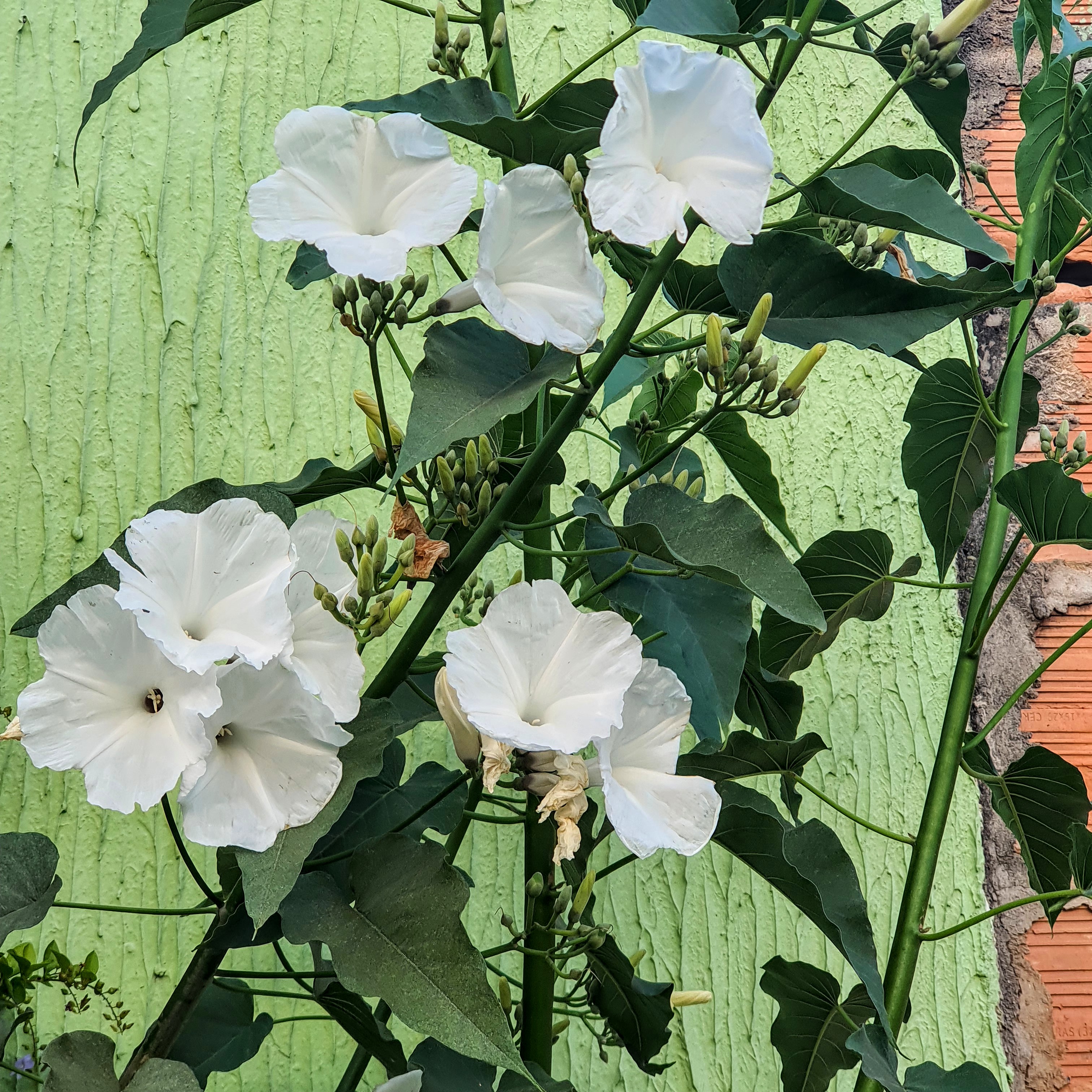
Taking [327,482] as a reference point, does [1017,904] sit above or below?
below

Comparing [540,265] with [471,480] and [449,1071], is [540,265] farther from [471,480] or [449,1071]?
[449,1071]

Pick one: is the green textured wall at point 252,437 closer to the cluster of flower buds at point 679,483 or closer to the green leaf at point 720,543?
the cluster of flower buds at point 679,483

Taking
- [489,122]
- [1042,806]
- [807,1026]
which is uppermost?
[489,122]

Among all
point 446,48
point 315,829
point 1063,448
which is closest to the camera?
point 315,829

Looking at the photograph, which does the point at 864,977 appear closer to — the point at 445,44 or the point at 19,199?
the point at 445,44

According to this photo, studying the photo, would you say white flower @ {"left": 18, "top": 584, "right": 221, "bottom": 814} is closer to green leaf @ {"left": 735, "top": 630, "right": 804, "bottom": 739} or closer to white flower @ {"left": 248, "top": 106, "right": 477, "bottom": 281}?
white flower @ {"left": 248, "top": 106, "right": 477, "bottom": 281}

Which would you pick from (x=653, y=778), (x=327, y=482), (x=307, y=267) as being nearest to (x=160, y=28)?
(x=307, y=267)

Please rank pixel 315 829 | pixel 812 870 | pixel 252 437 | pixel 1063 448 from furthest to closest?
pixel 252 437
pixel 1063 448
pixel 812 870
pixel 315 829

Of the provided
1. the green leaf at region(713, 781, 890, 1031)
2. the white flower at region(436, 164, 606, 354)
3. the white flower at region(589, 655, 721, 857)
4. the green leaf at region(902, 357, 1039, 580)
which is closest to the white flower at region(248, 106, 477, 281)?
the white flower at region(436, 164, 606, 354)
